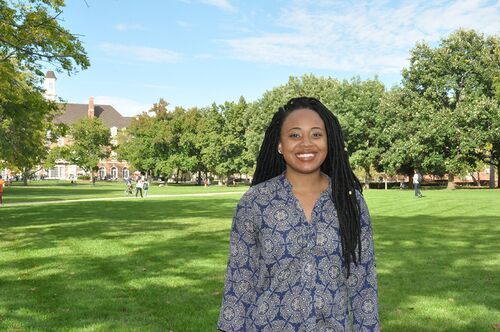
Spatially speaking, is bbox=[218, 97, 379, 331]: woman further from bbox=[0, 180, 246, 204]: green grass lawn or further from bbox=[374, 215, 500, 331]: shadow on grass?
bbox=[0, 180, 246, 204]: green grass lawn

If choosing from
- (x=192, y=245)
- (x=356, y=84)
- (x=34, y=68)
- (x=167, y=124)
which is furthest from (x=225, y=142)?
(x=192, y=245)

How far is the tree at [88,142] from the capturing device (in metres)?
86.8

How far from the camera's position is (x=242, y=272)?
2.76 m

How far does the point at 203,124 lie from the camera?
7750cm

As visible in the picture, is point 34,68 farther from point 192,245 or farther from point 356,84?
point 356,84

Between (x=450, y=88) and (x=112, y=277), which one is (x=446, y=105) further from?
(x=112, y=277)

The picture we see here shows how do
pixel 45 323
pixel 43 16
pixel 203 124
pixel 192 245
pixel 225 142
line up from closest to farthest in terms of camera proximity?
pixel 45 323
pixel 192 245
pixel 43 16
pixel 225 142
pixel 203 124

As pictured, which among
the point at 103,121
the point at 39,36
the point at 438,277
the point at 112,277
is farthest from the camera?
the point at 103,121

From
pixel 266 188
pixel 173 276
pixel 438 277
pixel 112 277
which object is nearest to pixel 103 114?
pixel 112 277

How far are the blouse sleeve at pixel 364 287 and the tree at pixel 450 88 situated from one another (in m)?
45.4

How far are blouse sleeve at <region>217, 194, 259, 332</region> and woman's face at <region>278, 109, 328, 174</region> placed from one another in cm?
34

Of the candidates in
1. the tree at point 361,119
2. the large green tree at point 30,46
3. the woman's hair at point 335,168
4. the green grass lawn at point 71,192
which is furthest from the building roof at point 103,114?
the woman's hair at point 335,168

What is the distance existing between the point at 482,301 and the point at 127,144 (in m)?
84.8

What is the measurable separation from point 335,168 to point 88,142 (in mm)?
89892
